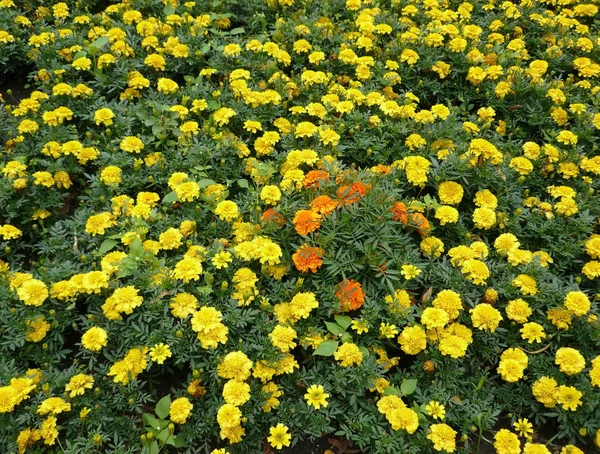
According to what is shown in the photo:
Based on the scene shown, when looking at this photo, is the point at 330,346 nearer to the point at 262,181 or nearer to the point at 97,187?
the point at 262,181

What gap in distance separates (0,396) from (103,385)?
1.40 ft

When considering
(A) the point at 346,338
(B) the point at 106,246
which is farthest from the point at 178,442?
(B) the point at 106,246

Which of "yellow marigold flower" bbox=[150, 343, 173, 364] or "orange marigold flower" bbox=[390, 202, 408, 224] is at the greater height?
"orange marigold flower" bbox=[390, 202, 408, 224]

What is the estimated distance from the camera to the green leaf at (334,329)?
2609mm

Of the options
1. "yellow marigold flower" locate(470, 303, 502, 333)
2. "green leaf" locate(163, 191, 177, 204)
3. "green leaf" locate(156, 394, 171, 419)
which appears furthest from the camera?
"green leaf" locate(163, 191, 177, 204)

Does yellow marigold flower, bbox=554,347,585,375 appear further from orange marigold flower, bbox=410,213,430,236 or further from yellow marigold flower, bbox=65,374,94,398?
yellow marigold flower, bbox=65,374,94,398

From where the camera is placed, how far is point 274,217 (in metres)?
2.94

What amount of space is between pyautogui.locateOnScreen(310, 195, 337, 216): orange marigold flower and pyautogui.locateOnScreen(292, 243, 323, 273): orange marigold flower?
0.74 ft

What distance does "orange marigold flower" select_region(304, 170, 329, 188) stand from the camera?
3.01m

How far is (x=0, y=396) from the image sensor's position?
2.29 metres

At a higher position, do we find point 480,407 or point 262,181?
point 262,181

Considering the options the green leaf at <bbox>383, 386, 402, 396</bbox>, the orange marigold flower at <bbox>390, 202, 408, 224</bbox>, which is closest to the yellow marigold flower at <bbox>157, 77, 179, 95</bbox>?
the orange marigold flower at <bbox>390, 202, 408, 224</bbox>

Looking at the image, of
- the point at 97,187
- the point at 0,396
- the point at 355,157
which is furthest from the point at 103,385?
the point at 355,157

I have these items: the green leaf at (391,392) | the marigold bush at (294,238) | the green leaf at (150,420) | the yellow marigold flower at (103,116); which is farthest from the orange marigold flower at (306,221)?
the yellow marigold flower at (103,116)
